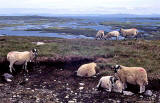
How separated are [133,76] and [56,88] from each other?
443cm

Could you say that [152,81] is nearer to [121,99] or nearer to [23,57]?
[121,99]

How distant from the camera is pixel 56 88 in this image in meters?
12.5

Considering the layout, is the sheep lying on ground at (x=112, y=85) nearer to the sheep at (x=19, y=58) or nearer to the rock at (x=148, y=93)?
the rock at (x=148, y=93)

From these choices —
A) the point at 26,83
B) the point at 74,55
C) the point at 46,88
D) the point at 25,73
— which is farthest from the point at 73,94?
the point at 74,55

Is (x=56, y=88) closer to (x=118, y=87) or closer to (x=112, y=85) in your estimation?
(x=112, y=85)

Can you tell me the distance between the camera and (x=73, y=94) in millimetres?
11531

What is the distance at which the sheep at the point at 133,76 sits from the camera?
12.0 metres

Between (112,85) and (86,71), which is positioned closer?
(112,85)

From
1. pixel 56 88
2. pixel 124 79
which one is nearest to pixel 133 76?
pixel 124 79

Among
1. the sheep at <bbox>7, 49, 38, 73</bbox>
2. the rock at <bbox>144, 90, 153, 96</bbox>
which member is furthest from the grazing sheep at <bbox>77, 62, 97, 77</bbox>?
the rock at <bbox>144, 90, 153, 96</bbox>

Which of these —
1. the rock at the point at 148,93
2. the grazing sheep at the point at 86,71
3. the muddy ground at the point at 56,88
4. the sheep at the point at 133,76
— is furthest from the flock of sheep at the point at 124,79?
the grazing sheep at the point at 86,71

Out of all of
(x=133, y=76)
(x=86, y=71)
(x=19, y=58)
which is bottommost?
(x=86, y=71)

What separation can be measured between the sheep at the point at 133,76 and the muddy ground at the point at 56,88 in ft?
1.44

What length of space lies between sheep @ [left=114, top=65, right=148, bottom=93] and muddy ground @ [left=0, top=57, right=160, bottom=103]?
44cm
